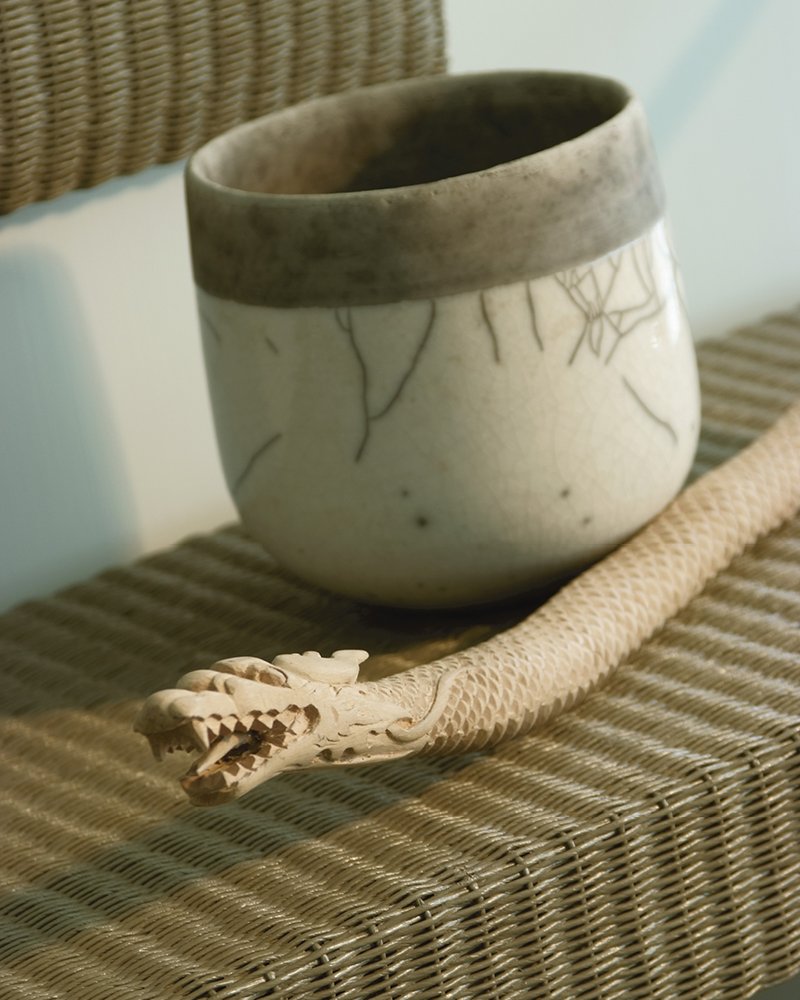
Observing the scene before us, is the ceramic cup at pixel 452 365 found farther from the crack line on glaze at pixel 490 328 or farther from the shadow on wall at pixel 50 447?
the shadow on wall at pixel 50 447

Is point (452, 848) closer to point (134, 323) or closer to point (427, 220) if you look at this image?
point (427, 220)

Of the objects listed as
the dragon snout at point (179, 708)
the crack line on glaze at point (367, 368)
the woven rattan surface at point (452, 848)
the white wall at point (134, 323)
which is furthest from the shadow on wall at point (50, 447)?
the dragon snout at point (179, 708)

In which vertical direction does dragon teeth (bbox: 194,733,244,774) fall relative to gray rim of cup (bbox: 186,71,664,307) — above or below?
below

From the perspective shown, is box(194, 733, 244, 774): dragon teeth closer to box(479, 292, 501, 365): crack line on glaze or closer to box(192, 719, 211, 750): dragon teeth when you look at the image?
box(192, 719, 211, 750): dragon teeth

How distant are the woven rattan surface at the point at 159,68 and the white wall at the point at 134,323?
32mm

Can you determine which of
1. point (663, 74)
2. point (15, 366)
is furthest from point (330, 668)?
point (663, 74)

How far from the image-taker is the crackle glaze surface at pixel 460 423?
53 cm

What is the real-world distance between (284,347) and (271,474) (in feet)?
0.19

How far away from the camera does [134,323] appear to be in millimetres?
772

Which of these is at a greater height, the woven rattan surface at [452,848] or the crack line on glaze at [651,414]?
the crack line on glaze at [651,414]

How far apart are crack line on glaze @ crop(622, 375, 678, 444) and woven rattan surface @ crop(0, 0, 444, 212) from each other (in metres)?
0.29

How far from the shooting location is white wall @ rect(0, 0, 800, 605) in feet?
2.42

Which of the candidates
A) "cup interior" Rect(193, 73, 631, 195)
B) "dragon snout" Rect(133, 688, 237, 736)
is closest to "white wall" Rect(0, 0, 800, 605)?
"cup interior" Rect(193, 73, 631, 195)

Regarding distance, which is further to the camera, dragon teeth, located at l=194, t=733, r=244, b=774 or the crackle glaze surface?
the crackle glaze surface
